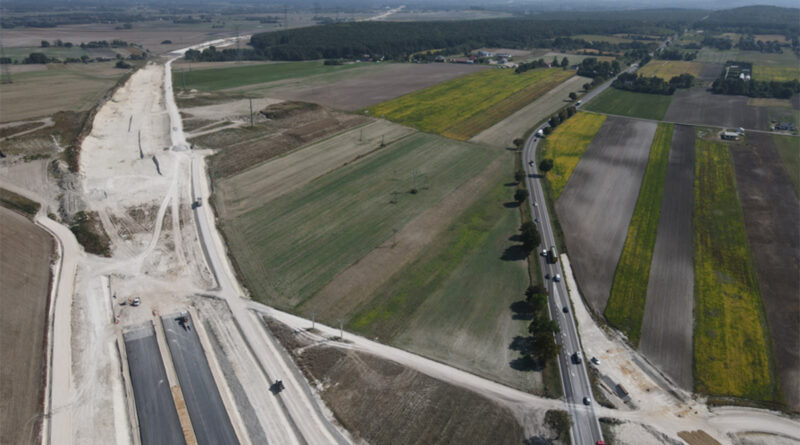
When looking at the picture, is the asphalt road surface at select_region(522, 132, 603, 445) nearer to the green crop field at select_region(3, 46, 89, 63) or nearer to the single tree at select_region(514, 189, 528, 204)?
the single tree at select_region(514, 189, 528, 204)

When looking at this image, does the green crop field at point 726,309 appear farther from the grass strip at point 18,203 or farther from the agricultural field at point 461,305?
the grass strip at point 18,203

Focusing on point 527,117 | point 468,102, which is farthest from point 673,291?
point 468,102

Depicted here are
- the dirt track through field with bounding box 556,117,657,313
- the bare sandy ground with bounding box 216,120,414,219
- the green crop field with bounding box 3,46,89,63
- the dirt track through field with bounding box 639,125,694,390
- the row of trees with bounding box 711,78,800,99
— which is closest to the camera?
the dirt track through field with bounding box 639,125,694,390

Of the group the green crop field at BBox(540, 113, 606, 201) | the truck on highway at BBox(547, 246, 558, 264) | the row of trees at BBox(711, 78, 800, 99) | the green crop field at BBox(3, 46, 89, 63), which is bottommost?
the truck on highway at BBox(547, 246, 558, 264)

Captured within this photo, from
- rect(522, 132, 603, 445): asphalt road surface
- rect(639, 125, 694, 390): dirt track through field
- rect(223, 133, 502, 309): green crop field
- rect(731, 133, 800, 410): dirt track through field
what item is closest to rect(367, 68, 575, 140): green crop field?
rect(223, 133, 502, 309): green crop field

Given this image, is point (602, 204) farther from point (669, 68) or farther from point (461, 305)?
point (669, 68)

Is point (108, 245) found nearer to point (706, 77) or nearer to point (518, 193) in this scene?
point (518, 193)
